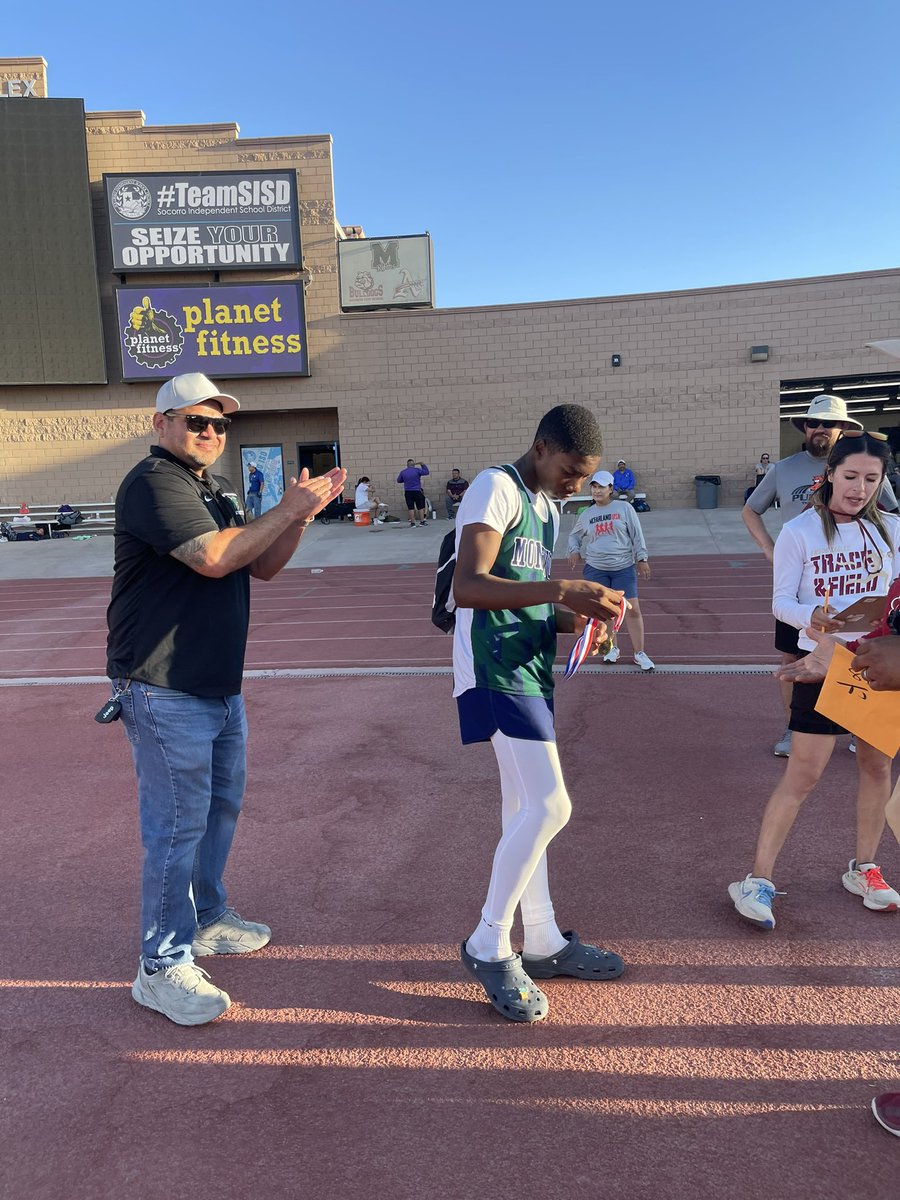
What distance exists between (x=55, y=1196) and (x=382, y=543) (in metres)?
18.4

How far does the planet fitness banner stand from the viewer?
2366cm

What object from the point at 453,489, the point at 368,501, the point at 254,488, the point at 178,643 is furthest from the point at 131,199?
the point at 178,643

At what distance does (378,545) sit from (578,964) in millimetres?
17291

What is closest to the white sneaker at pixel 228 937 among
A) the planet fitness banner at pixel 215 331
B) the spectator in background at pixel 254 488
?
the spectator in background at pixel 254 488

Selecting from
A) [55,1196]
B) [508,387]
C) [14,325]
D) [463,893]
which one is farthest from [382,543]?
[55,1196]

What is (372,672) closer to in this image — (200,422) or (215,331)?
(200,422)

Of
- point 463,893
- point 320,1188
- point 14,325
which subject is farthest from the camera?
point 14,325

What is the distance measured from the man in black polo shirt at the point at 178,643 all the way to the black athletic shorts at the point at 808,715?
2.07 meters

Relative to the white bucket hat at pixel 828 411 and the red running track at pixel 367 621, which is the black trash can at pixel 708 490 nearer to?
the red running track at pixel 367 621

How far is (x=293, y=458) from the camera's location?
2575cm

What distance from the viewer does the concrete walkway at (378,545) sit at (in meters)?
18.1

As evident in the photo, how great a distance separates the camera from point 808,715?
3.44 m

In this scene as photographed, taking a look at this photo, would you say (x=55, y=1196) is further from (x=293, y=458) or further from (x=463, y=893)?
(x=293, y=458)

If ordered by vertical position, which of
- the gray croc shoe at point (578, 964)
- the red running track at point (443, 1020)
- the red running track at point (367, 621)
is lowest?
the red running track at point (367, 621)
